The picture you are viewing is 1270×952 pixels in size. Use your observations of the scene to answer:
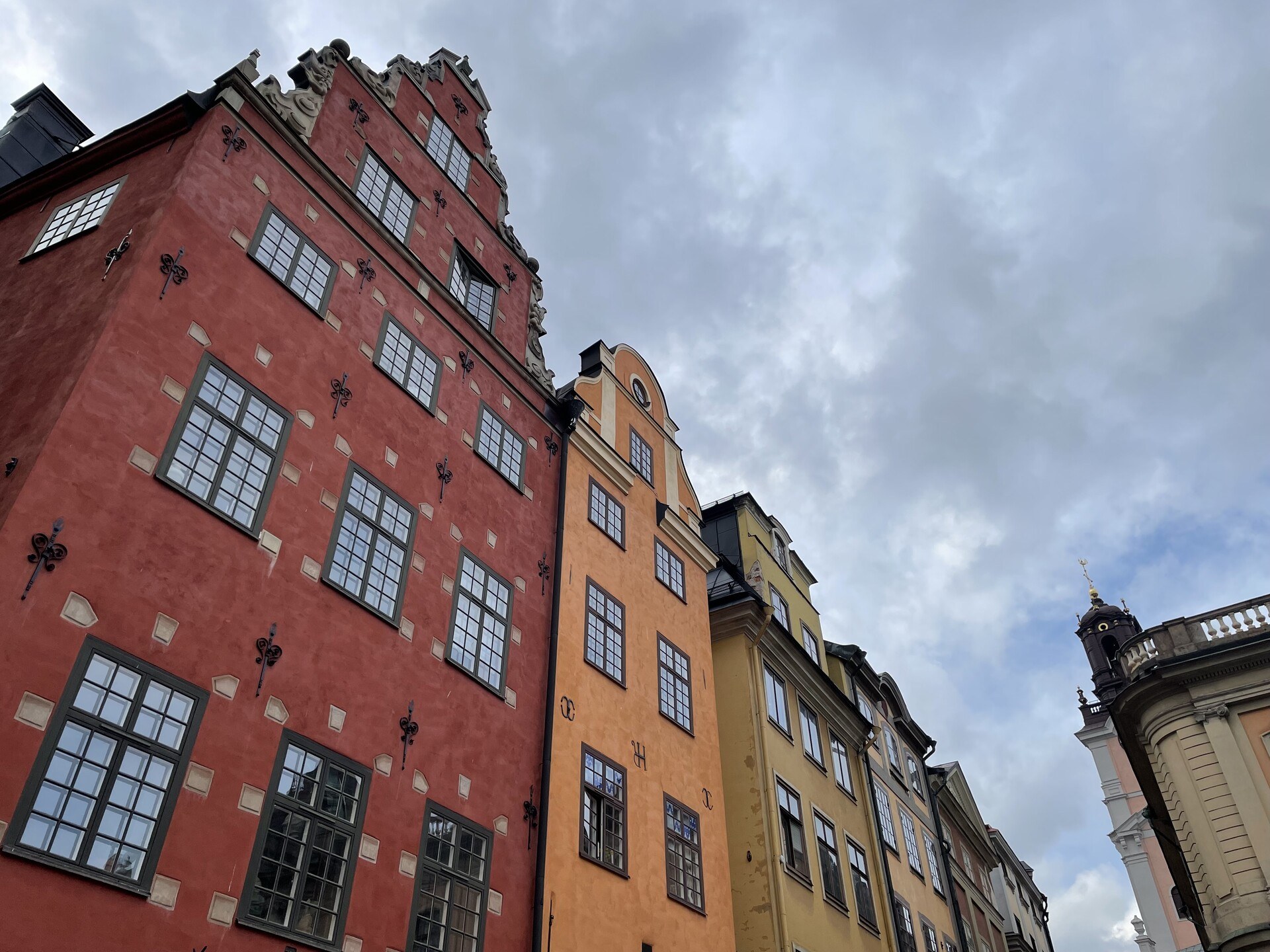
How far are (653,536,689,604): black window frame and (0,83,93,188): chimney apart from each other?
14.0 metres

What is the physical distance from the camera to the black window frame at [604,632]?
53.3 feet

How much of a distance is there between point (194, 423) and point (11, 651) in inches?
128

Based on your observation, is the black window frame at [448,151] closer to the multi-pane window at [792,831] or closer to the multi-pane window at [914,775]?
the multi-pane window at [792,831]

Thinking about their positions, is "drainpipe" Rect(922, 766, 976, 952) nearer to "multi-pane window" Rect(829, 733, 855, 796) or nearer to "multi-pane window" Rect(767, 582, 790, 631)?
"multi-pane window" Rect(829, 733, 855, 796)

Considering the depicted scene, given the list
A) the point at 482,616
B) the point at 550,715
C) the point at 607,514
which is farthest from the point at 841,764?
the point at 482,616

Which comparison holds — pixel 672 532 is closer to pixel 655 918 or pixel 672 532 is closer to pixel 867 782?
pixel 655 918

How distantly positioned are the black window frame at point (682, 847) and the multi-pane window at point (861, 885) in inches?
299

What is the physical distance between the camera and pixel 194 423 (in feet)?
34.4

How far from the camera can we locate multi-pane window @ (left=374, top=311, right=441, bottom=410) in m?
14.0

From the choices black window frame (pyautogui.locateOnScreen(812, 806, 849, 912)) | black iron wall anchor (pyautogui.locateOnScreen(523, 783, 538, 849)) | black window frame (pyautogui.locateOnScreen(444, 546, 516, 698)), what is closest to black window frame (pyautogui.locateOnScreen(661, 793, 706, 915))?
black iron wall anchor (pyautogui.locateOnScreen(523, 783, 538, 849))

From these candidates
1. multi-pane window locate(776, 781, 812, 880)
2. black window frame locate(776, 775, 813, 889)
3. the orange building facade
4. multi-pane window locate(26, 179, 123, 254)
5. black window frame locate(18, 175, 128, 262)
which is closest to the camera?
black window frame locate(18, 175, 128, 262)

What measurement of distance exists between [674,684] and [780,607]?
861 centimetres

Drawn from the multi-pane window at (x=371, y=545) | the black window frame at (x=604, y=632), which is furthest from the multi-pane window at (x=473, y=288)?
the black window frame at (x=604, y=632)

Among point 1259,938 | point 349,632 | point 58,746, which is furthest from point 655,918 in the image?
point 1259,938
